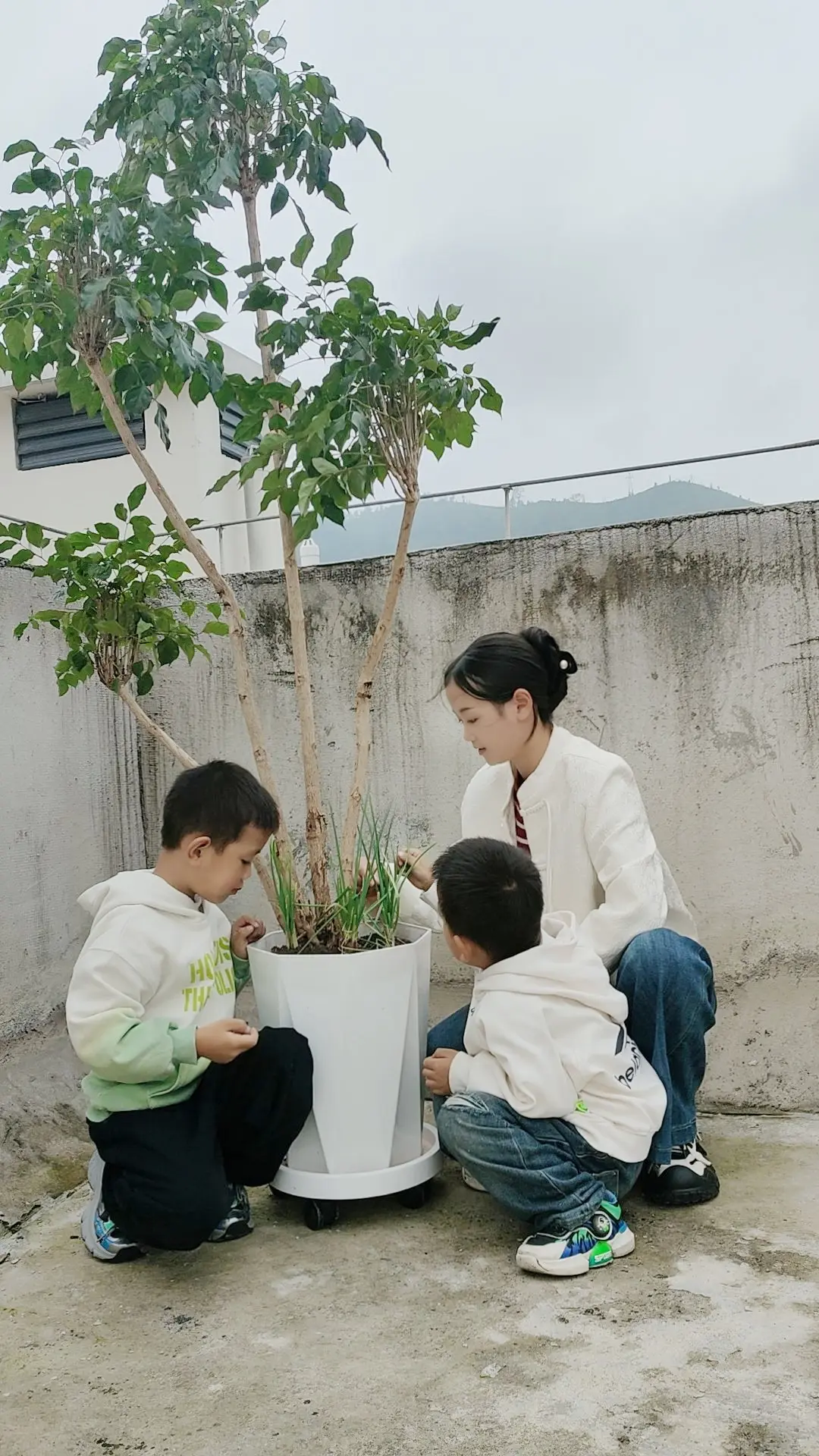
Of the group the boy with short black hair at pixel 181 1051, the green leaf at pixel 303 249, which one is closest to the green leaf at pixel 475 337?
the green leaf at pixel 303 249

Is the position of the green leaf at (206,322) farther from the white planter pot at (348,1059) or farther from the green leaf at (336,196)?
the white planter pot at (348,1059)

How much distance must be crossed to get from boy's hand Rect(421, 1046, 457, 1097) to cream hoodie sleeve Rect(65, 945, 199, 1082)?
41cm

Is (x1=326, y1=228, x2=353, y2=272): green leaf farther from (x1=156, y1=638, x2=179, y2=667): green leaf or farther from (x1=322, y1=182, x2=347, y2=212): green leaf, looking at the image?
(x1=156, y1=638, x2=179, y2=667): green leaf

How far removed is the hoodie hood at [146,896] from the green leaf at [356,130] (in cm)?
136

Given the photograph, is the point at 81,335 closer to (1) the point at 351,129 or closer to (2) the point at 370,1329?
(1) the point at 351,129

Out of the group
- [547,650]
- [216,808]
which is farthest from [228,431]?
[216,808]

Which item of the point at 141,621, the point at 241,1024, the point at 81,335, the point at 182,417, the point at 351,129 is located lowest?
the point at 241,1024

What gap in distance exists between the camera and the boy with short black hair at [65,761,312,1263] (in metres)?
1.74

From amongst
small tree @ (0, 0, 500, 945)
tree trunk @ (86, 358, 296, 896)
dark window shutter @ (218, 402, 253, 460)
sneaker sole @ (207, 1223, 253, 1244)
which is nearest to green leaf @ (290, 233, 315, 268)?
small tree @ (0, 0, 500, 945)

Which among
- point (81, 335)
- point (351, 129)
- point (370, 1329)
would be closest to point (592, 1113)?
point (370, 1329)

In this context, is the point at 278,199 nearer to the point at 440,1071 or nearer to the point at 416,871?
the point at 416,871

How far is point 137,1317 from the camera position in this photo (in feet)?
5.43

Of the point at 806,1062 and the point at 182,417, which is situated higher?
the point at 182,417

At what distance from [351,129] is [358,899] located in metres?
1.39
